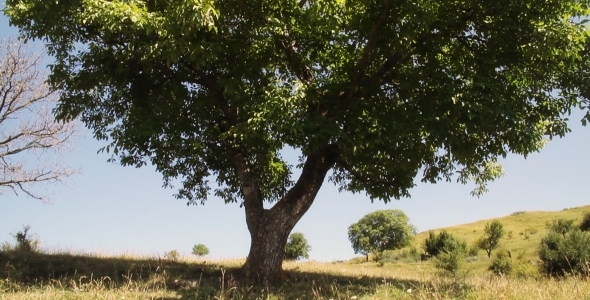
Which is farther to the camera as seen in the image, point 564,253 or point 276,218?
point 564,253

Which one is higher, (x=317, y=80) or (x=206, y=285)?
(x=317, y=80)

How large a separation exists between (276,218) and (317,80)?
398cm

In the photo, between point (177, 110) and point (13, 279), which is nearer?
point (13, 279)

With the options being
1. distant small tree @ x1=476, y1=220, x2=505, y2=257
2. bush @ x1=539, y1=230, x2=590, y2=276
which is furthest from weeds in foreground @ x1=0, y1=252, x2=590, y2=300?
distant small tree @ x1=476, y1=220, x2=505, y2=257

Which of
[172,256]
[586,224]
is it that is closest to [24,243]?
[172,256]

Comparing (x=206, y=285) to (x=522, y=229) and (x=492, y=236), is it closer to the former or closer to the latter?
(x=492, y=236)

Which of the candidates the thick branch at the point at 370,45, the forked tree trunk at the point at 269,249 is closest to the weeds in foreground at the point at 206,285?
the forked tree trunk at the point at 269,249

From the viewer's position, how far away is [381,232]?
7344 cm

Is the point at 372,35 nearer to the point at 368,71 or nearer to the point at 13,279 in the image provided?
the point at 368,71

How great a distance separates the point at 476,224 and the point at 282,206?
79.2 m

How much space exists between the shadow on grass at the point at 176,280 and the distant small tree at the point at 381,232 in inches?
2368

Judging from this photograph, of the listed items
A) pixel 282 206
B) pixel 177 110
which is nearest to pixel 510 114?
pixel 282 206

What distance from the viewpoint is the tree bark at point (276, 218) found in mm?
11830

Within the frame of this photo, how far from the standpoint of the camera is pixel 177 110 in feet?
42.2
